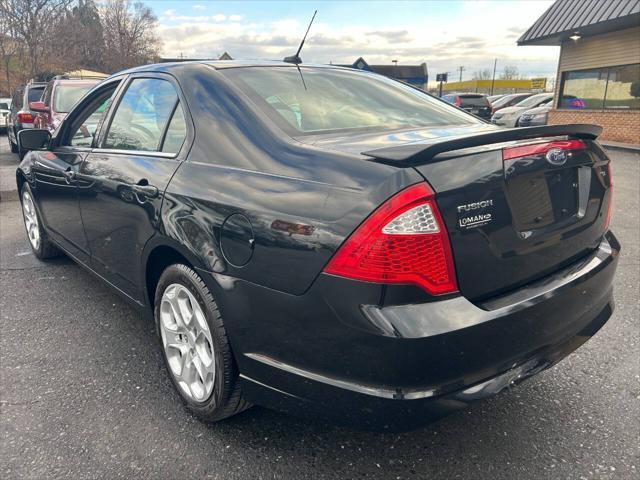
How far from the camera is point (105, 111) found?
3.15m

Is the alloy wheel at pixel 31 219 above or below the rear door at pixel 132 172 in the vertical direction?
below

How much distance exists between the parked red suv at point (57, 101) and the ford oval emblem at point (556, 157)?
8402 millimetres

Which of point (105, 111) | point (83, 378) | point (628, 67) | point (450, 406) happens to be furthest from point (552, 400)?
point (628, 67)

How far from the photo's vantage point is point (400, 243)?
1562 mm

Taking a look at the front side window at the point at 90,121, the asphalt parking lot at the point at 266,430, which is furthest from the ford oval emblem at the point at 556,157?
the front side window at the point at 90,121

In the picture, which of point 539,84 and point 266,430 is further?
point 539,84

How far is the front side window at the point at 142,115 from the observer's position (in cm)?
259

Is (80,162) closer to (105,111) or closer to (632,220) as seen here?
(105,111)

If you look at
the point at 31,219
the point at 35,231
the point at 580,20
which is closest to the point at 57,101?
the point at 31,219

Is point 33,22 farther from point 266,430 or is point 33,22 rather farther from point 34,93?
point 266,430

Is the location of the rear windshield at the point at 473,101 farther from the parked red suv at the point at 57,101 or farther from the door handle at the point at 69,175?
the door handle at the point at 69,175

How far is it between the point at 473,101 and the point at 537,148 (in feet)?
63.6

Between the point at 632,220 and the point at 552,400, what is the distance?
4.33 meters

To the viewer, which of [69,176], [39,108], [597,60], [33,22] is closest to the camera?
[69,176]
